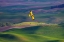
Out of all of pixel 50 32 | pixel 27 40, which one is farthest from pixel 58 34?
pixel 27 40

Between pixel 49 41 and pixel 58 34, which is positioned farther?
pixel 58 34

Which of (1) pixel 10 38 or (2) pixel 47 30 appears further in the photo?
(2) pixel 47 30

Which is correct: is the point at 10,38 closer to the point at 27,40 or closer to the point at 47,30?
the point at 27,40

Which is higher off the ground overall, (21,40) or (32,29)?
(32,29)

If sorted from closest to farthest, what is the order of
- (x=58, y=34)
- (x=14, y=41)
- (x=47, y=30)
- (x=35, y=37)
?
(x=14, y=41)
(x=35, y=37)
(x=58, y=34)
(x=47, y=30)

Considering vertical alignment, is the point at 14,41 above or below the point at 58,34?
below

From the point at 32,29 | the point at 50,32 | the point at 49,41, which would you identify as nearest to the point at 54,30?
the point at 50,32

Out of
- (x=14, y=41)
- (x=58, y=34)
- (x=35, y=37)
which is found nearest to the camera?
(x=14, y=41)

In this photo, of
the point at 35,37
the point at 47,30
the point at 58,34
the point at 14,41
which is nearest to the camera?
the point at 14,41

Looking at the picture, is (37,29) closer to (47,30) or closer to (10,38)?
(47,30)
